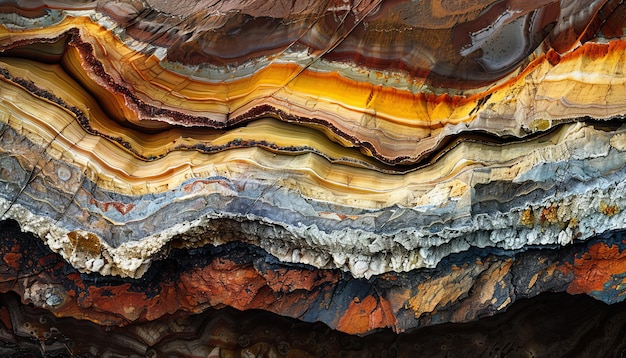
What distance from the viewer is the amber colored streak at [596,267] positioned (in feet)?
6.54

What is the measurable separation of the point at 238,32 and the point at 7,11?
81 centimetres

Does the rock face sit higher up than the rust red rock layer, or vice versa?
the rock face

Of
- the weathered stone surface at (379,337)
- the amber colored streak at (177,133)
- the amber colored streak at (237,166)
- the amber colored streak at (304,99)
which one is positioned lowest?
the weathered stone surface at (379,337)

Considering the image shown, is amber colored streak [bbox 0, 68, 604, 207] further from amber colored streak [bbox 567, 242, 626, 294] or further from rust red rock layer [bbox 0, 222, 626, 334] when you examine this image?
amber colored streak [bbox 567, 242, 626, 294]

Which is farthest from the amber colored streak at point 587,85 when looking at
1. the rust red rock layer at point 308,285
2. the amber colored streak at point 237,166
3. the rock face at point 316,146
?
the rust red rock layer at point 308,285

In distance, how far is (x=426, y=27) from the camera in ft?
6.64

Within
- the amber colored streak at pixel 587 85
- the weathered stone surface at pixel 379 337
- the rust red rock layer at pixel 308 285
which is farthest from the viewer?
the weathered stone surface at pixel 379 337

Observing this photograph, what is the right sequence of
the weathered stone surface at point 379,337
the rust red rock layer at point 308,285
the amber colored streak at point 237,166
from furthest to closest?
1. the weathered stone surface at point 379,337
2. the rust red rock layer at point 308,285
3. the amber colored streak at point 237,166

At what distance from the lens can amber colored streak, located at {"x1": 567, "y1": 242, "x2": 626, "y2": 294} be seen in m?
1.99

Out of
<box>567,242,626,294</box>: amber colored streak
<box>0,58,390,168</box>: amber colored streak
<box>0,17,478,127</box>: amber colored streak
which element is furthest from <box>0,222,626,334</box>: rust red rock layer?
<box>0,17,478,127</box>: amber colored streak

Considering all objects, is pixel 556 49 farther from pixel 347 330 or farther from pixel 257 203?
pixel 347 330

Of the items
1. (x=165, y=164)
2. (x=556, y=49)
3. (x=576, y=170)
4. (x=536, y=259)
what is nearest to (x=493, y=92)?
(x=556, y=49)

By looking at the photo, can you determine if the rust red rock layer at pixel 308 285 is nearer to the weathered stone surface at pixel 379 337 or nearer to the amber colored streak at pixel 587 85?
the weathered stone surface at pixel 379 337

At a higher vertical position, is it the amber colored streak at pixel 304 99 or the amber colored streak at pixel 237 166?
the amber colored streak at pixel 304 99
